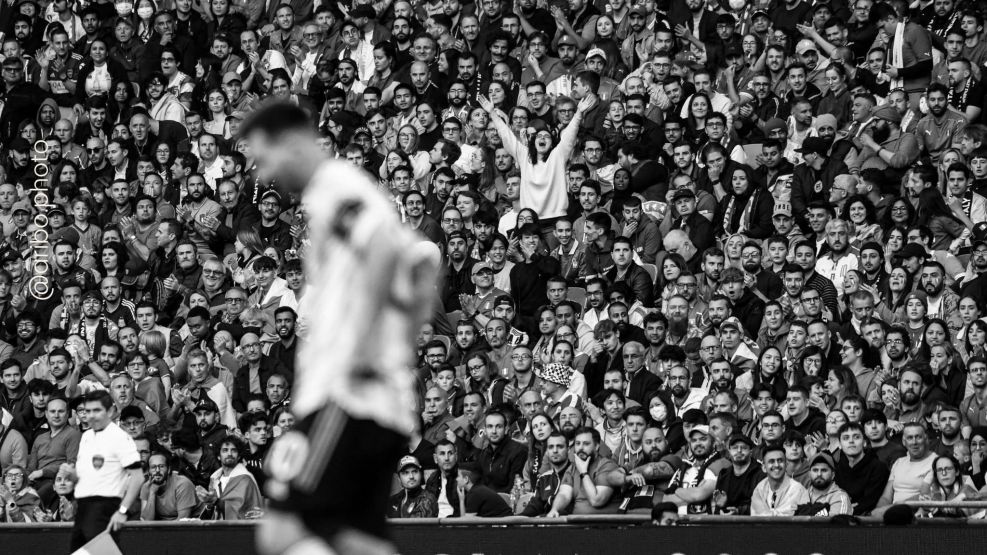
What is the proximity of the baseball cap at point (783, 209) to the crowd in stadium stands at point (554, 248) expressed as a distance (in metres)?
0.05

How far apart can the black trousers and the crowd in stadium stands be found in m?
2.18

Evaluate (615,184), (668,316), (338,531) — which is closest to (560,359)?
(668,316)

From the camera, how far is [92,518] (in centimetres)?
1188

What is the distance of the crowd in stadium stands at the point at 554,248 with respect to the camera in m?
13.8

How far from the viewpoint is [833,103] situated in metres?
17.1

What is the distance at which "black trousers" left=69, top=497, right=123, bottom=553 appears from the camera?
38.9ft

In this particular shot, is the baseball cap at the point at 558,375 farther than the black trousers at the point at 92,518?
Yes

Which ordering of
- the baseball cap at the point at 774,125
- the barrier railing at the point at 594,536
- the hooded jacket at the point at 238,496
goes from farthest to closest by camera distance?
1. the baseball cap at the point at 774,125
2. the hooded jacket at the point at 238,496
3. the barrier railing at the point at 594,536

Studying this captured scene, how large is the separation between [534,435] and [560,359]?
1.13 metres

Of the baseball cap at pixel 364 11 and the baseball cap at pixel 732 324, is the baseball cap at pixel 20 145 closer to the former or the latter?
the baseball cap at pixel 364 11

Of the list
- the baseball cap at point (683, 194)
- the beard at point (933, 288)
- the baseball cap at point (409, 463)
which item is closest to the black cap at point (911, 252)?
the beard at point (933, 288)

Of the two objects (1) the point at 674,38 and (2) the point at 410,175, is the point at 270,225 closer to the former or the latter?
(2) the point at 410,175

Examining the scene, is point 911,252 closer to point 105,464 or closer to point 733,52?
point 733,52

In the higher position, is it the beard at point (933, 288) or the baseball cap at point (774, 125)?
the baseball cap at point (774, 125)
